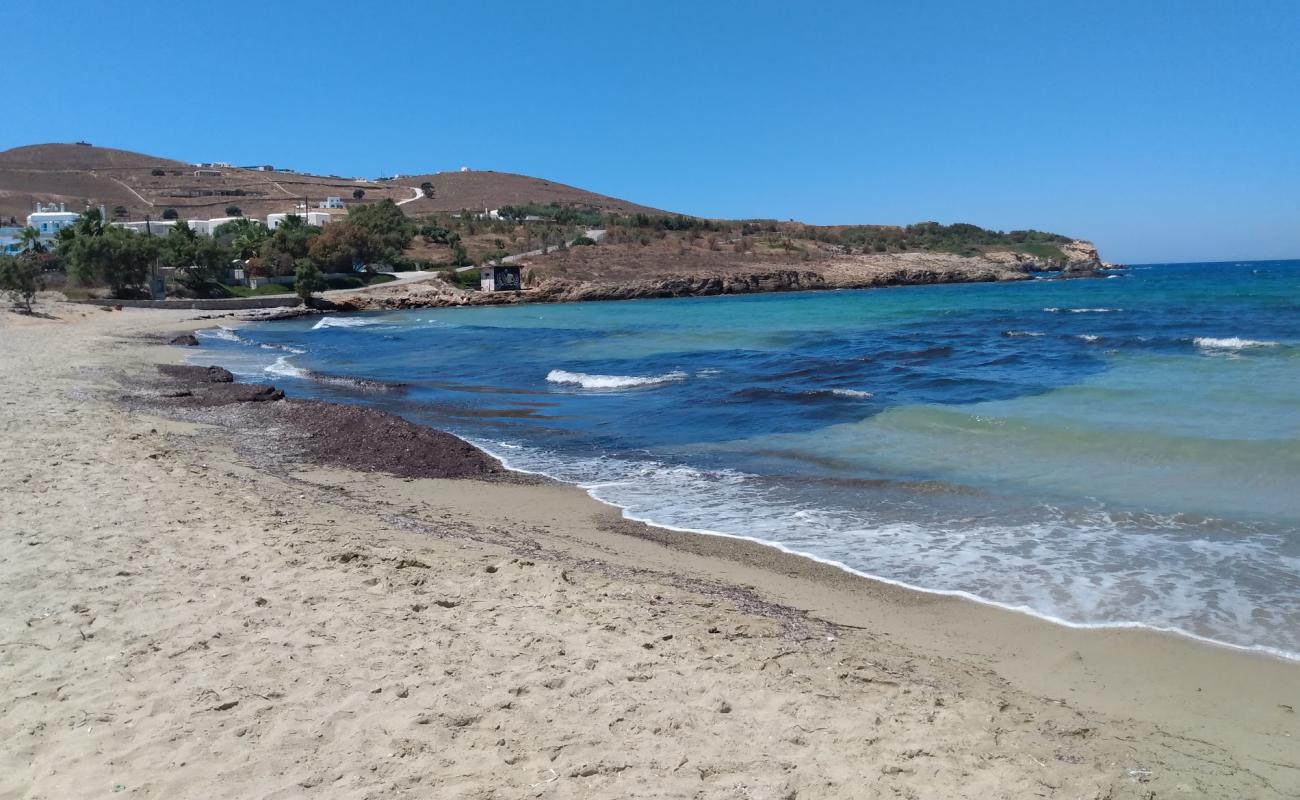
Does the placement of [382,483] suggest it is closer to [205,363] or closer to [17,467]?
[17,467]

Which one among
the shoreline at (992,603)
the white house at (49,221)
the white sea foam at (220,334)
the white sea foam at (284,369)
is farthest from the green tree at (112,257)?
the shoreline at (992,603)

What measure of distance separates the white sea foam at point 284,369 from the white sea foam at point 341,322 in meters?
18.3

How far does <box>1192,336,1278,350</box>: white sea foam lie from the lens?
2324cm

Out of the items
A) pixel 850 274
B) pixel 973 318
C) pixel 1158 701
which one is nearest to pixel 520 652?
pixel 1158 701

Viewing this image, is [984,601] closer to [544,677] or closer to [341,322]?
[544,677]

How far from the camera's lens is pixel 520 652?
491cm

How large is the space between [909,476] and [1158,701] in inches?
224

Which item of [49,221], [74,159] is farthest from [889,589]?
[74,159]

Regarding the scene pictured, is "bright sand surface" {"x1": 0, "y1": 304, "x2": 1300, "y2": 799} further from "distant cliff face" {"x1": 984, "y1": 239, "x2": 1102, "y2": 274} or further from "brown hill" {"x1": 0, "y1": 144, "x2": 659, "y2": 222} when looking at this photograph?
"brown hill" {"x1": 0, "y1": 144, "x2": 659, "y2": 222}

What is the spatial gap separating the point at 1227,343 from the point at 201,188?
133264 millimetres

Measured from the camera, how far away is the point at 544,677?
4594 mm

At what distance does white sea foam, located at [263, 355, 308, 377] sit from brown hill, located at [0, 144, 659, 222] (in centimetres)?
9232

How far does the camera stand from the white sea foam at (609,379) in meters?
20.0

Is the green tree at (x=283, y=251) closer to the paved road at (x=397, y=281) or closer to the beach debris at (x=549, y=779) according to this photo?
the paved road at (x=397, y=281)
